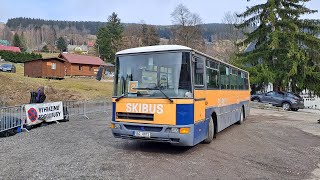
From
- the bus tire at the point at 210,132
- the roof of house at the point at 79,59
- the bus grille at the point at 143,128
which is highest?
the roof of house at the point at 79,59

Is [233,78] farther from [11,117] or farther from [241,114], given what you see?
[11,117]

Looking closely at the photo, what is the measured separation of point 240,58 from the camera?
32.8 metres

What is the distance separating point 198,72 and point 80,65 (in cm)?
5664

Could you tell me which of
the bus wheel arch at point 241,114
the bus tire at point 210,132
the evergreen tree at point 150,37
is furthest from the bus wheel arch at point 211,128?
the evergreen tree at point 150,37

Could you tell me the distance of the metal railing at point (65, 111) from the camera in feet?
40.4

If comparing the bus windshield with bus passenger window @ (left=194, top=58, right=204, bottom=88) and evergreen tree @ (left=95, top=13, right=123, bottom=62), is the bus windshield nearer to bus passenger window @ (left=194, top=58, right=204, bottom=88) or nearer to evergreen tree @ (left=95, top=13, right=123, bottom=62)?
bus passenger window @ (left=194, top=58, right=204, bottom=88)

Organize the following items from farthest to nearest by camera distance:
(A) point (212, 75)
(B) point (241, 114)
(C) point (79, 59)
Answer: (C) point (79, 59)
(B) point (241, 114)
(A) point (212, 75)

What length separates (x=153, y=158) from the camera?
8.14 meters

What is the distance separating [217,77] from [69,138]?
5825 millimetres

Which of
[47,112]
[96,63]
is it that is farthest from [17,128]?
[96,63]

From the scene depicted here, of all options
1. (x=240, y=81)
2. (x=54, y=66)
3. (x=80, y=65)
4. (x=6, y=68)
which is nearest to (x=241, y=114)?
(x=240, y=81)

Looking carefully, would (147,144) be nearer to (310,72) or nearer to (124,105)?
(124,105)

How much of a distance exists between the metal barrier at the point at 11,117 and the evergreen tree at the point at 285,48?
23.8 meters

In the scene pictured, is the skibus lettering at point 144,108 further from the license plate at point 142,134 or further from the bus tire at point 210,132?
the bus tire at point 210,132
